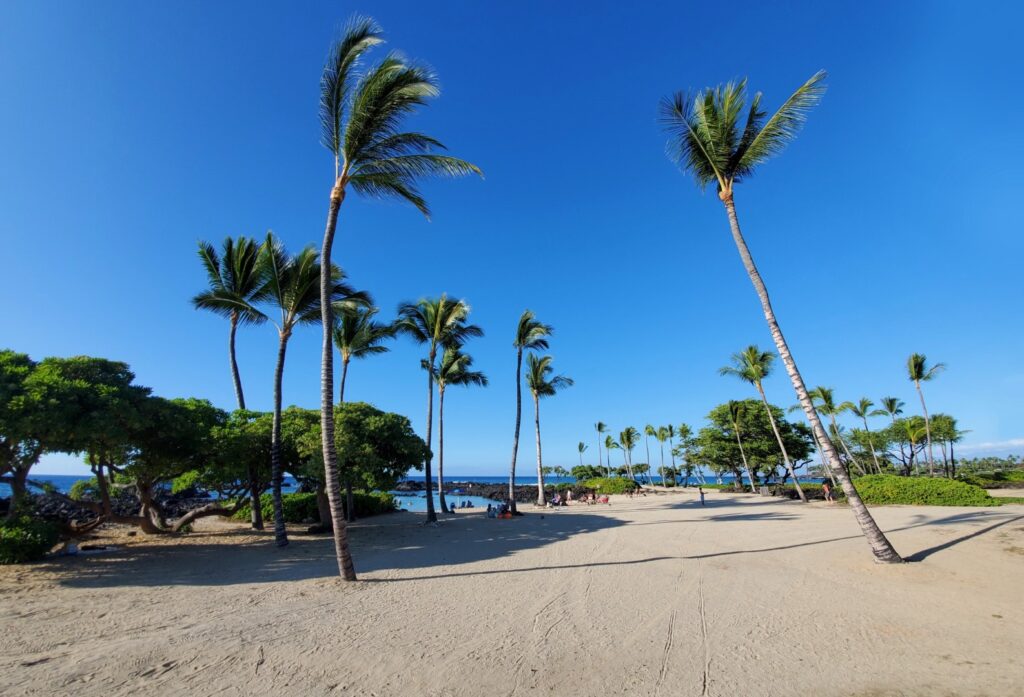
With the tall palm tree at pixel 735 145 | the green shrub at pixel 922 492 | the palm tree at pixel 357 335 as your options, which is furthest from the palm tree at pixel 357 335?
the green shrub at pixel 922 492

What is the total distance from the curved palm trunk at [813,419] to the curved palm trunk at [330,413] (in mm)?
10935

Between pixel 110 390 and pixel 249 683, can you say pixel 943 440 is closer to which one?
pixel 249 683

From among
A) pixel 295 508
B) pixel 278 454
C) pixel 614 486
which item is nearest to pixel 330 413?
pixel 278 454

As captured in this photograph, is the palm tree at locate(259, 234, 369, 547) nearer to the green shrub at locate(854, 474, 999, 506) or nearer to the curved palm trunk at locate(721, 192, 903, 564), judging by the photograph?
the curved palm trunk at locate(721, 192, 903, 564)

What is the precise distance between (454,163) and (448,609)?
987 cm

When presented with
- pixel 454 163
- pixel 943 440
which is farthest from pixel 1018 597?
pixel 943 440

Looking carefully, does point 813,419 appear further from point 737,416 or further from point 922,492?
point 737,416

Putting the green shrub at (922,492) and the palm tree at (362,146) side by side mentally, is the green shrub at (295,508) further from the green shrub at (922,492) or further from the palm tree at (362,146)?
the green shrub at (922,492)

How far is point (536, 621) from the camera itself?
6949 millimetres

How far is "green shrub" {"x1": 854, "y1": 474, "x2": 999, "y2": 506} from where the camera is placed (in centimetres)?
1931

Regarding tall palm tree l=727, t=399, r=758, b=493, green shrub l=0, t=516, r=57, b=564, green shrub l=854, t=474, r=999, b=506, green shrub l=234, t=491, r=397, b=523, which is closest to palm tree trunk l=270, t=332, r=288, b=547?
green shrub l=0, t=516, r=57, b=564

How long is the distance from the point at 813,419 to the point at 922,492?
1729cm

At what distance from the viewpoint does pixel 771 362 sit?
33531mm

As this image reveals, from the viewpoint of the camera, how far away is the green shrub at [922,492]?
1931 centimetres
